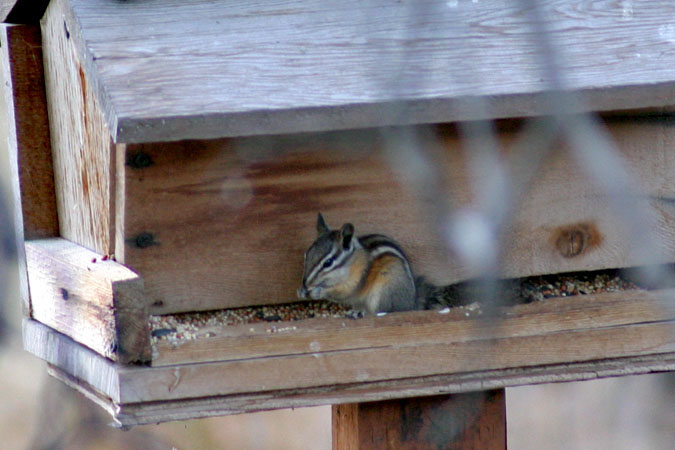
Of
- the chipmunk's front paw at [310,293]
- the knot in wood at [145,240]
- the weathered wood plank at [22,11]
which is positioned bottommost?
the chipmunk's front paw at [310,293]

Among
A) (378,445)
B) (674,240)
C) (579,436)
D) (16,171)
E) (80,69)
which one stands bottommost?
(579,436)

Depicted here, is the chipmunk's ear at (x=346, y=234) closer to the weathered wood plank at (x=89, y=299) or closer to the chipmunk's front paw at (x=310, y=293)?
the chipmunk's front paw at (x=310, y=293)

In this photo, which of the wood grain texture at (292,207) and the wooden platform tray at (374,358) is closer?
the wooden platform tray at (374,358)

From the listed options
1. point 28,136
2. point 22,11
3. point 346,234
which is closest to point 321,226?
point 346,234

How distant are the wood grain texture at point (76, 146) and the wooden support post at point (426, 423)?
0.85 meters

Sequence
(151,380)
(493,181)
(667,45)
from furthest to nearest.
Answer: (667,45)
(151,380)
(493,181)

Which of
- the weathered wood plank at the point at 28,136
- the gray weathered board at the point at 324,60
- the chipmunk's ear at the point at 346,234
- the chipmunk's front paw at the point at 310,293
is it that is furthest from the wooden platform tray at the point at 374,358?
the gray weathered board at the point at 324,60

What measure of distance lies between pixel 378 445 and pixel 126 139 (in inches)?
47.6

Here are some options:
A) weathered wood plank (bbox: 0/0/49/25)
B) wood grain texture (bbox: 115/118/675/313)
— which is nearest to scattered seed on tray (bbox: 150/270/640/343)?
wood grain texture (bbox: 115/118/675/313)

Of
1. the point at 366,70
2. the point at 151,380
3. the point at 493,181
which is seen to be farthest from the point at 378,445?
the point at 493,181

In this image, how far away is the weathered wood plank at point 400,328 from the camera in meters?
2.75

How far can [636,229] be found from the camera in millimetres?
1144

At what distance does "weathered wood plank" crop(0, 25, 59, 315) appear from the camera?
3465mm

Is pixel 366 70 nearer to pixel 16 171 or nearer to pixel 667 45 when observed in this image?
pixel 667 45
